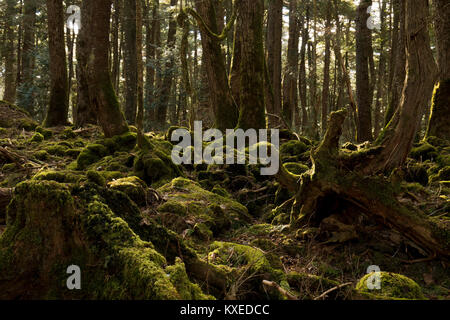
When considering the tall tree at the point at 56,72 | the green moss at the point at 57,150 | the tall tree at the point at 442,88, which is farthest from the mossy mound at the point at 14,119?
the tall tree at the point at 442,88

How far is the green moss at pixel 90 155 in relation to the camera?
8.19 m

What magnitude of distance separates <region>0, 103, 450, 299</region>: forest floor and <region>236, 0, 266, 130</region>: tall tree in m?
1.15

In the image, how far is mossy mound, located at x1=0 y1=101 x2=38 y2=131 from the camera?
40.4 feet

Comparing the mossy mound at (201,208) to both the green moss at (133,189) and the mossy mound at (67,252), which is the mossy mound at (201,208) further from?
the mossy mound at (67,252)

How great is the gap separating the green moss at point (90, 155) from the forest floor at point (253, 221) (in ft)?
0.07

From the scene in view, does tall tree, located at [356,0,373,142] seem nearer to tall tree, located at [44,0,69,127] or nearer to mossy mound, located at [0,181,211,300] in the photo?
tall tree, located at [44,0,69,127]

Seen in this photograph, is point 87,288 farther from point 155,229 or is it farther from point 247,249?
point 247,249

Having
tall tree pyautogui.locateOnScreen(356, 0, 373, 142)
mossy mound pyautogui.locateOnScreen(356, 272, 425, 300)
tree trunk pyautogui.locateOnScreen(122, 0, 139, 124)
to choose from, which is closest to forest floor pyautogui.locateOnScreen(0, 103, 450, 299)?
mossy mound pyautogui.locateOnScreen(356, 272, 425, 300)

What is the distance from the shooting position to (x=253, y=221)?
20.9 ft

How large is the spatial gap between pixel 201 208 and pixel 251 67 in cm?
441

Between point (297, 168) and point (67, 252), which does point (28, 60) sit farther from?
point (67, 252)

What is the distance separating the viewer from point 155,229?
11.5 ft
